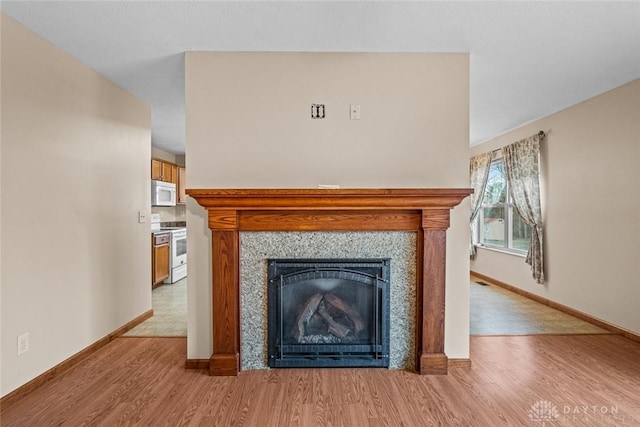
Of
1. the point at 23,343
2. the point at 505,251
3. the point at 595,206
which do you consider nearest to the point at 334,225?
the point at 23,343

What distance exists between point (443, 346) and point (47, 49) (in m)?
3.54

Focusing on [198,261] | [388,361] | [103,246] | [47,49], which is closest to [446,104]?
[388,361]

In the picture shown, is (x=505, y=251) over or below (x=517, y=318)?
over

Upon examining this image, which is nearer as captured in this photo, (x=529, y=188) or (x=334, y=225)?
(x=334, y=225)

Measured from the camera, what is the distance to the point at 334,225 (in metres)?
2.38

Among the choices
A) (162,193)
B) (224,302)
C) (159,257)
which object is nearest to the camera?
(224,302)

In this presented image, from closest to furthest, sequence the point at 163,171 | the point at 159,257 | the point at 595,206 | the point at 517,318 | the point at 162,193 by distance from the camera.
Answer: the point at 595,206, the point at 517,318, the point at 159,257, the point at 162,193, the point at 163,171

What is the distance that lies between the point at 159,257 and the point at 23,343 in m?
2.84

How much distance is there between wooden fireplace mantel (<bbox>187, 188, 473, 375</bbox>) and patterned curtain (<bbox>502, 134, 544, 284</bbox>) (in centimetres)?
255

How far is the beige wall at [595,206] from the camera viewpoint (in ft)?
10.0

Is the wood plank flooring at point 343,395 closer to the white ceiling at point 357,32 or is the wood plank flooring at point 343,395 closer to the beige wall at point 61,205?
the beige wall at point 61,205

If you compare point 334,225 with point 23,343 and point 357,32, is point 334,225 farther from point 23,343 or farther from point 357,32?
point 23,343

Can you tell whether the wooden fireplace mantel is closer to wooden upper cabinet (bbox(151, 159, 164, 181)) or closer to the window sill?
the window sill

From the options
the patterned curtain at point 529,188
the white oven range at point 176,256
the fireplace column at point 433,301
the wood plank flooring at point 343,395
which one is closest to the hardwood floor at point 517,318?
the patterned curtain at point 529,188
